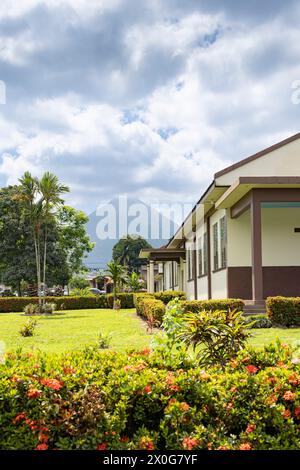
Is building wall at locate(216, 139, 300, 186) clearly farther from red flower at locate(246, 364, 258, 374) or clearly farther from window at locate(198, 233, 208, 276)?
red flower at locate(246, 364, 258, 374)

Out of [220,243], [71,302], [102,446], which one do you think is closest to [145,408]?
[102,446]

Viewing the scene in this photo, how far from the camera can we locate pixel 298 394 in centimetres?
372


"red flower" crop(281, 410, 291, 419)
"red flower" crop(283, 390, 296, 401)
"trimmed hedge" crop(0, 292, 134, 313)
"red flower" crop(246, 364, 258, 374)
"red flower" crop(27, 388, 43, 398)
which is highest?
"red flower" crop(246, 364, 258, 374)

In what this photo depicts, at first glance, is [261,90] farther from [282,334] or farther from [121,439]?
[121,439]

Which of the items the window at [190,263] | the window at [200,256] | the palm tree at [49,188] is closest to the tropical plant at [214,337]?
the window at [200,256]

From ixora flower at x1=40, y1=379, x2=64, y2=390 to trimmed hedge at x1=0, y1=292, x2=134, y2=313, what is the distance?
30.2m

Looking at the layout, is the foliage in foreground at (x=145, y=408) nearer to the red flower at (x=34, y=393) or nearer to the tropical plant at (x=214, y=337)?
the red flower at (x=34, y=393)

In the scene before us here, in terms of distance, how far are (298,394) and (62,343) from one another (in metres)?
8.42

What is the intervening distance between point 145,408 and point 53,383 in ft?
2.20

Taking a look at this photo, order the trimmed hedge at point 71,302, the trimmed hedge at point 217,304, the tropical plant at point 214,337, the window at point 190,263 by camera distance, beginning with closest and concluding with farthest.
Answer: the tropical plant at point 214,337 → the trimmed hedge at point 217,304 → the window at point 190,263 → the trimmed hedge at point 71,302

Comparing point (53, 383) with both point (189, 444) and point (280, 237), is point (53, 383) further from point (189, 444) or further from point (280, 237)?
point (280, 237)

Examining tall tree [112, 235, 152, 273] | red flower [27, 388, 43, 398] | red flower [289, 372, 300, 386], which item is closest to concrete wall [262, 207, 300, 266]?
red flower [289, 372, 300, 386]

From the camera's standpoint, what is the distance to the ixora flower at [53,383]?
140 inches

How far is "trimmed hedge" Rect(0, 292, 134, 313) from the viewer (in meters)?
33.1
